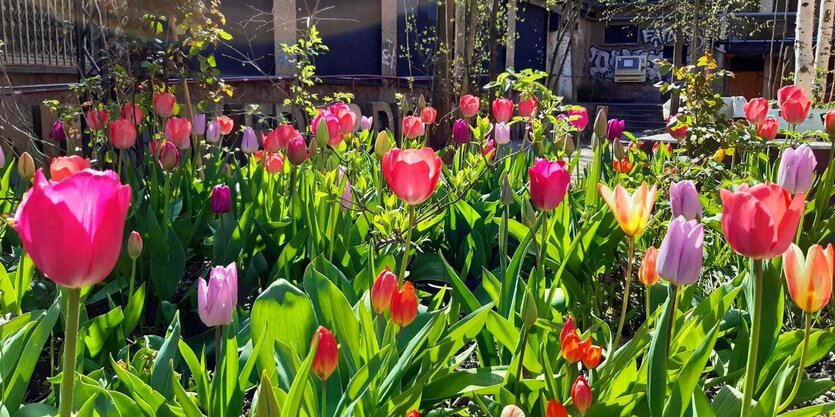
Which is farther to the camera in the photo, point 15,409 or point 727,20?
point 727,20

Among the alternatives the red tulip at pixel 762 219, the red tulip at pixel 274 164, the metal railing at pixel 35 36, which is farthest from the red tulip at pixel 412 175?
the metal railing at pixel 35 36

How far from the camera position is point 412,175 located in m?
1.33

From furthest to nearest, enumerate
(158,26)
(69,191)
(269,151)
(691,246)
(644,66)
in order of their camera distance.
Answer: (644,66) < (158,26) < (269,151) < (691,246) < (69,191)

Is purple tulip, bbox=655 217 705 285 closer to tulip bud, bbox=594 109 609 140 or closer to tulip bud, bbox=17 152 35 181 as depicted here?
tulip bud, bbox=17 152 35 181

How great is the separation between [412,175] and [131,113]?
81.1 inches

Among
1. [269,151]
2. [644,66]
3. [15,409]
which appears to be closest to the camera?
[15,409]

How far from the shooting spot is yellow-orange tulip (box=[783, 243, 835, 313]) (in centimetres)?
92

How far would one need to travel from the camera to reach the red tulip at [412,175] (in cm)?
133

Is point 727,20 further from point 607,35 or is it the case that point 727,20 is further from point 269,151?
point 269,151

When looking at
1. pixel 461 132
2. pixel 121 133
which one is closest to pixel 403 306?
pixel 121 133

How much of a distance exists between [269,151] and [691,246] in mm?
1976

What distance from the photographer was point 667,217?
287cm

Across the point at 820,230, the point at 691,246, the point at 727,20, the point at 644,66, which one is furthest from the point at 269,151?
the point at 644,66

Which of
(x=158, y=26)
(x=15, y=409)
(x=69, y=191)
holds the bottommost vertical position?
(x=15, y=409)
